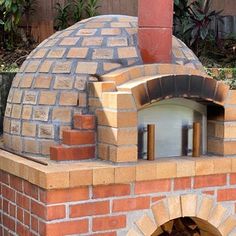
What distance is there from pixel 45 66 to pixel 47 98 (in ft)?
0.89

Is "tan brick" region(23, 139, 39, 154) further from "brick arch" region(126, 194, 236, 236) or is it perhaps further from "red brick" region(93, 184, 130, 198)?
"brick arch" region(126, 194, 236, 236)

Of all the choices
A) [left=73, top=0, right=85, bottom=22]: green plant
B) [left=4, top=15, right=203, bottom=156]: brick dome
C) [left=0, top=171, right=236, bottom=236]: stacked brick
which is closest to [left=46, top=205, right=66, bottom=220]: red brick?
[left=0, top=171, right=236, bottom=236]: stacked brick

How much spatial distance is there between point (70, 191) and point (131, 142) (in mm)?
477

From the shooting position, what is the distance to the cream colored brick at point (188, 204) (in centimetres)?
398

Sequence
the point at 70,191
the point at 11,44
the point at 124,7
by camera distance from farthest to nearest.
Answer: the point at 124,7, the point at 11,44, the point at 70,191

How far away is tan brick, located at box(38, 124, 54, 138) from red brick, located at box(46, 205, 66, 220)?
0.61 meters

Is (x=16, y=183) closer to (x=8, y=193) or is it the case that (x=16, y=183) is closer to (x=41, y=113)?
(x=8, y=193)

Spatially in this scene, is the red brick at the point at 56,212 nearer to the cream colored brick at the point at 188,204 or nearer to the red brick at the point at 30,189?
the red brick at the point at 30,189

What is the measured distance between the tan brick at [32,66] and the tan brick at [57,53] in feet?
0.37

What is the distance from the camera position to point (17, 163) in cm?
393

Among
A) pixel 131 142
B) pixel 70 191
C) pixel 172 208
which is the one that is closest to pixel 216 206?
pixel 172 208

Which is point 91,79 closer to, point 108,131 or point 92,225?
point 108,131

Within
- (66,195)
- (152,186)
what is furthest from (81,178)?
(152,186)

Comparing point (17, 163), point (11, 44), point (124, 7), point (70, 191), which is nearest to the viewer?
point (70, 191)
